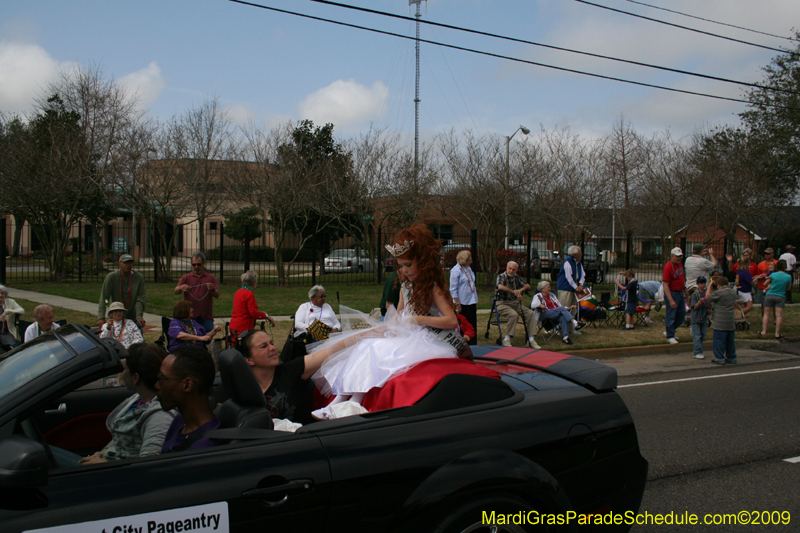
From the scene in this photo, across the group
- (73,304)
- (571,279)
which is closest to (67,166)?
(73,304)

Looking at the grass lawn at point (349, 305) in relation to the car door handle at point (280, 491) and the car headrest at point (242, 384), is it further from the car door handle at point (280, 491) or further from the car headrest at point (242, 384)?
the car door handle at point (280, 491)

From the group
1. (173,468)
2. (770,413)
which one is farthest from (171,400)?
(770,413)

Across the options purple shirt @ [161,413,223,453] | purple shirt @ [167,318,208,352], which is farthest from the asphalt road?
purple shirt @ [167,318,208,352]

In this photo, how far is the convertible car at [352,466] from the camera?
1987 millimetres

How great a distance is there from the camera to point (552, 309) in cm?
1093

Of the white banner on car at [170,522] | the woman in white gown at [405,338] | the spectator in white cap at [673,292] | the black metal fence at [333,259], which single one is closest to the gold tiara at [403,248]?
the woman in white gown at [405,338]

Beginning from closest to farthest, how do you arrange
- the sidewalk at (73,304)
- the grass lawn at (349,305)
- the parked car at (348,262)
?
the grass lawn at (349,305)
the sidewalk at (73,304)
the parked car at (348,262)

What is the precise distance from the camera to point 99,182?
20.7m

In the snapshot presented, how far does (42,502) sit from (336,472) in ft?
3.27

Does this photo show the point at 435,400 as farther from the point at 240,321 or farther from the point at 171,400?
the point at 240,321

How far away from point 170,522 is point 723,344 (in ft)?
32.5

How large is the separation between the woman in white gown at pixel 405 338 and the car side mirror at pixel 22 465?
1.27 metres

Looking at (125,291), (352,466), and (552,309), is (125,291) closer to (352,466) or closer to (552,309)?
(352,466)

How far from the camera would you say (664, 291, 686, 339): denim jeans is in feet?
37.3
